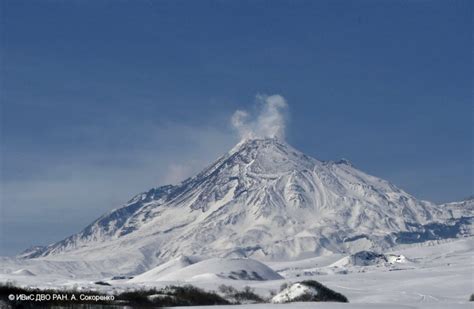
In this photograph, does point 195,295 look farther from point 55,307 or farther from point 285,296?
point 55,307

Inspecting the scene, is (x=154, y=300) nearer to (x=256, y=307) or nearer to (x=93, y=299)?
(x=93, y=299)

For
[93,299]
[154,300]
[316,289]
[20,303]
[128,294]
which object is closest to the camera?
[20,303]

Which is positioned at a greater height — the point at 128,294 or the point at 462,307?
the point at 128,294

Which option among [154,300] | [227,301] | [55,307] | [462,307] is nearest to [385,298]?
[227,301]

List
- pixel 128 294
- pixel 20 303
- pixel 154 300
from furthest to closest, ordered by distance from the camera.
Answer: pixel 128 294 → pixel 154 300 → pixel 20 303

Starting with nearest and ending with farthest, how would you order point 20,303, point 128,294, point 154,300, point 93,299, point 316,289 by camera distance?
1. point 20,303
2. point 93,299
3. point 154,300
4. point 128,294
5. point 316,289

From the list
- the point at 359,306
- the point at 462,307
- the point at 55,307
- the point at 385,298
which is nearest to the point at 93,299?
the point at 55,307

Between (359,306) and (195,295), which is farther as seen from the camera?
(195,295)

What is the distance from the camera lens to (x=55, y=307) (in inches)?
4348

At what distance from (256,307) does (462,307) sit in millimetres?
27016

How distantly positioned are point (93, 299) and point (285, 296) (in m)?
54.5

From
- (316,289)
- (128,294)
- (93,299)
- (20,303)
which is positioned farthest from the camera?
(316,289)

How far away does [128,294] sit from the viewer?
558 ft

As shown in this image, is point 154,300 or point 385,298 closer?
point 154,300
